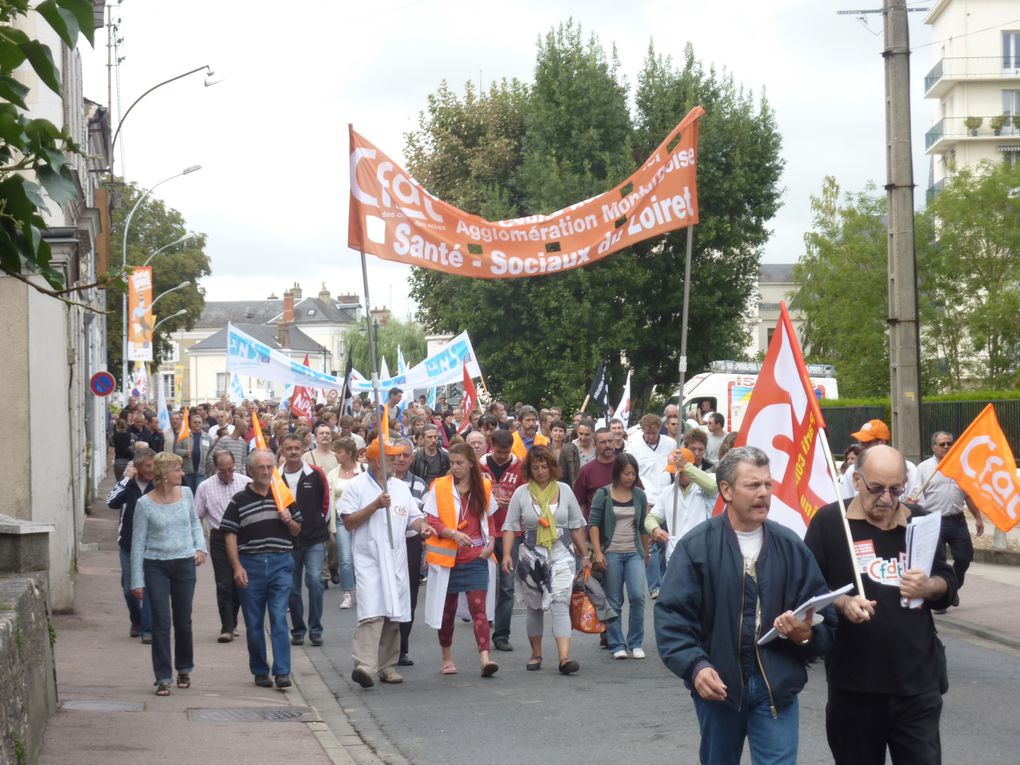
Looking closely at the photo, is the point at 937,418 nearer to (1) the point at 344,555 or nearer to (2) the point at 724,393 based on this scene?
(2) the point at 724,393

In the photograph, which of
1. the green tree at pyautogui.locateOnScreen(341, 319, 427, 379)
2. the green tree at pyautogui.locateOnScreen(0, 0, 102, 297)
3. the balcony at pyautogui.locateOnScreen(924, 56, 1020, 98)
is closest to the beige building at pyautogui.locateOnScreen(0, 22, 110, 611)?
the green tree at pyautogui.locateOnScreen(0, 0, 102, 297)

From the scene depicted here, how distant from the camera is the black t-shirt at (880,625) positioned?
5.47 m

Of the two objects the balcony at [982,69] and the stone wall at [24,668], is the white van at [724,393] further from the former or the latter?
the balcony at [982,69]

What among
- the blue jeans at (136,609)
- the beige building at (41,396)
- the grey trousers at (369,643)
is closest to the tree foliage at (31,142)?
the grey trousers at (369,643)

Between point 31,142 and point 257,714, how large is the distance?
617 centimetres

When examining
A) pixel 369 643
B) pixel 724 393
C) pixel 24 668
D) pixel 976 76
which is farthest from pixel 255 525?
pixel 976 76

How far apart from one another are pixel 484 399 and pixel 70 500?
88.9 feet

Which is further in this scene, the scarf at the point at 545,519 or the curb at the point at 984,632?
the curb at the point at 984,632

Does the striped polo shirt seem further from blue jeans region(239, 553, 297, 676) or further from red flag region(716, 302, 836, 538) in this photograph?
red flag region(716, 302, 836, 538)

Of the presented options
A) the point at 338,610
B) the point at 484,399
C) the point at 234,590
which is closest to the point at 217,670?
the point at 234,590

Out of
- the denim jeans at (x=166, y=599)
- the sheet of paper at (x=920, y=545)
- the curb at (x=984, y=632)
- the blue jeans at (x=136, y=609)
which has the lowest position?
the curb at (x=984, y=632)

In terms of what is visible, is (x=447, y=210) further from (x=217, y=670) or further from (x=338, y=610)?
(x=338, y=610)

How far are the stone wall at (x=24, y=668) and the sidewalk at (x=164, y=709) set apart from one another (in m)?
0.30

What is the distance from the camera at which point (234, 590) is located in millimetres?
13602
